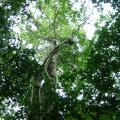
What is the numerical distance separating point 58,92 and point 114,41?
2.38 m

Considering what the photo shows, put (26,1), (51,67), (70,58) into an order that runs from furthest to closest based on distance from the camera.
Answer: (70,58)
(51,67)
(26,1)

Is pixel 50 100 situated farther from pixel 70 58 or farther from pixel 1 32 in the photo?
pixel 70 58

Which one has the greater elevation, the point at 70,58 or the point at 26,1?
the point at 70,58

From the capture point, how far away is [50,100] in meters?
9.89

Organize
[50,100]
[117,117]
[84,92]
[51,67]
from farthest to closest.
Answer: [51,67], [50,100], [84,92], [117,117]

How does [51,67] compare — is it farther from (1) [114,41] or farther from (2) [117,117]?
(2) [117,117]

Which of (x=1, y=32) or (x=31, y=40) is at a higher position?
(x=31, y=40)

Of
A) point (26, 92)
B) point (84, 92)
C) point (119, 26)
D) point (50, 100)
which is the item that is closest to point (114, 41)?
point (119, 26)

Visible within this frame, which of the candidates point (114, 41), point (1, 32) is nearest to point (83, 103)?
point (114, 41)

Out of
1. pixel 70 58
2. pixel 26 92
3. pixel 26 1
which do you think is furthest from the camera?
pixel 70 58

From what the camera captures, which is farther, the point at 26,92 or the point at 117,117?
the point at 26,92

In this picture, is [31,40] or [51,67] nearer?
[51,67]

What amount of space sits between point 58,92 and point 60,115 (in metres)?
0.81

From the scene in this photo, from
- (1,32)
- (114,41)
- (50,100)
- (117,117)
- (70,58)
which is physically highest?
(70,58)
